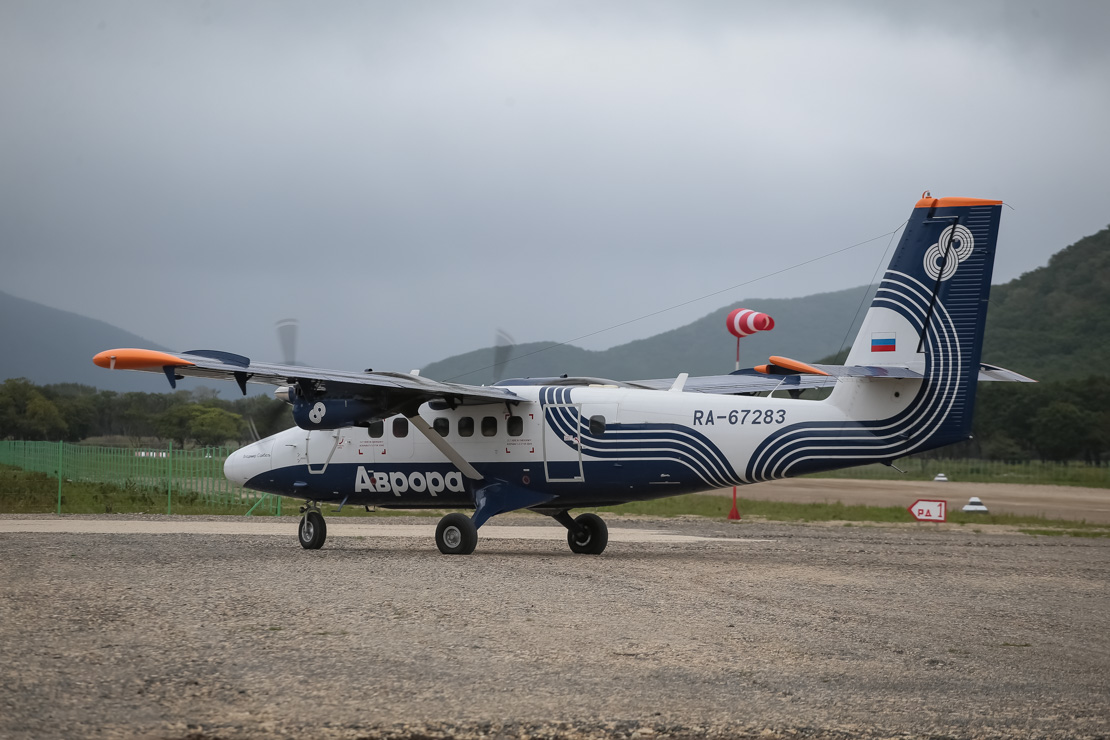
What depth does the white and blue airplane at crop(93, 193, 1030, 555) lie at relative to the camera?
17.1 metres

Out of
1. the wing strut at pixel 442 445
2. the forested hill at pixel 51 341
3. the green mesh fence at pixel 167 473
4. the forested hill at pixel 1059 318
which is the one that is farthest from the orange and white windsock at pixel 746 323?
the forested hill at pixel 51 341

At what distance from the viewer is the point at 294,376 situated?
17875 millimetres

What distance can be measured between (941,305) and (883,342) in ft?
3.46

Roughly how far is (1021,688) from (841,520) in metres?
26.2

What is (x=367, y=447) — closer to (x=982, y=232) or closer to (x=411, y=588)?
(x=411, y=588)

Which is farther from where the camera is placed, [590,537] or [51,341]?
[51,341]

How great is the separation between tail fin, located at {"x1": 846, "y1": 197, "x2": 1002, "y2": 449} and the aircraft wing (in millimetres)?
6490

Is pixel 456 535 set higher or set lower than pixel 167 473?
higher

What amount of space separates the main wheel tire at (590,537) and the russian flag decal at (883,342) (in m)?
5.98

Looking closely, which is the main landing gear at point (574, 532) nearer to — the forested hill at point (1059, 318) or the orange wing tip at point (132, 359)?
the orange wing tip at point (132, 359)

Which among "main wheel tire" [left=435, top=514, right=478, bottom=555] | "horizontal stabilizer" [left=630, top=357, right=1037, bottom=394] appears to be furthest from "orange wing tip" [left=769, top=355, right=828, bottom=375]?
"main wheel tire" [left=435, top=514, right=478, bottom=555]

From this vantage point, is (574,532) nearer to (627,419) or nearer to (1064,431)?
(627,419)

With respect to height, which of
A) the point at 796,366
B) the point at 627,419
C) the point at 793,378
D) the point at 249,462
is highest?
the point at 796,366

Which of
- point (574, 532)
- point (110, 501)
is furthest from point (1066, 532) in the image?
point (110, 501)
